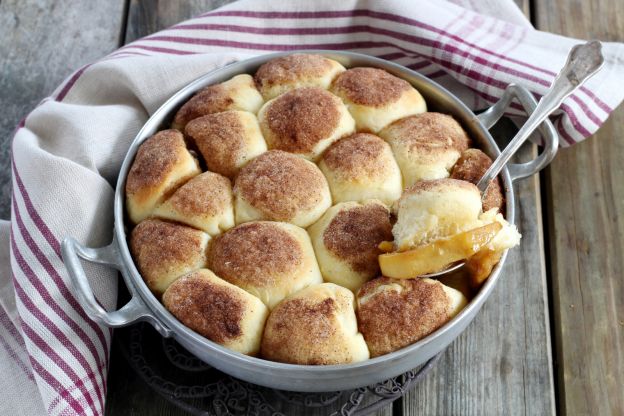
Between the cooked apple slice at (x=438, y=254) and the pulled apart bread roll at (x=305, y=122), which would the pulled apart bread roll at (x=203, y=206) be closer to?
the pulled apart bread roll at (x=305, y=122)

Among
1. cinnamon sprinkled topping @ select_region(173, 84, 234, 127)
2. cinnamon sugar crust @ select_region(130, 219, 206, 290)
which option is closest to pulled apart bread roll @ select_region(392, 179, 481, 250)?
cinnamon sugar crust @ select_region(130, 219, 206, 290)

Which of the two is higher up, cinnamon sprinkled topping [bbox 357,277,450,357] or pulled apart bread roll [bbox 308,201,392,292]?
pulled apart bread roll [bbox 308,201,392,292]

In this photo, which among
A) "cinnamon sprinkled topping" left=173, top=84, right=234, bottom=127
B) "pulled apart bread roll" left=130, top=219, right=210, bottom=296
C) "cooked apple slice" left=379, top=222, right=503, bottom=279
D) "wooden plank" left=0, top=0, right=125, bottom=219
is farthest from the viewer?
"wooden plank" left=0, top=0, right=125, bottom=219

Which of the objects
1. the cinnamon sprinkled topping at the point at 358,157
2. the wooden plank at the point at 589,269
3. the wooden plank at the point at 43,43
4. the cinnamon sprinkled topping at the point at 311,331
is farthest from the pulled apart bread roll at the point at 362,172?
the wooden plank at the point at 43,43

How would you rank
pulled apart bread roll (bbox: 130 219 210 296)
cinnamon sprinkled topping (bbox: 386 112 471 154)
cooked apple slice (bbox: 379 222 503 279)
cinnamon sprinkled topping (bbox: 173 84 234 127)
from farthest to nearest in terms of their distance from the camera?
1. cinnamon sprinkled topping (bbox: 173 84 234 127)
2. cinnamon sprinkled topping (bbox: 386 112 471 154)
3. pulled apart bread roll (bbox: 130 219 210 296)
4. cooked apple slice (bbox: 379 222 503 279)

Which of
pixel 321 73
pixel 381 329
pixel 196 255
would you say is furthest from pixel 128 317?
pixel 321 73

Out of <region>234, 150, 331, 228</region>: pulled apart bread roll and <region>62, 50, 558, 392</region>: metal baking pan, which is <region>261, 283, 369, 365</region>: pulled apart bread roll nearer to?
<region>62, 50, 558, 392</region>: metal baking pan
